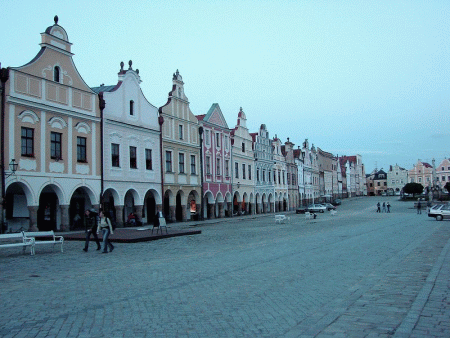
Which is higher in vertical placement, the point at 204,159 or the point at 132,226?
the point at 204,159

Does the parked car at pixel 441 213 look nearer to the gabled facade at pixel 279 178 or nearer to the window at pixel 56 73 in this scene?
the gabled facade at pixel 279 178

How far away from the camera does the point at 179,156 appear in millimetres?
44125

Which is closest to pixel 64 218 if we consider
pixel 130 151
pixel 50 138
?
pixel 50 138

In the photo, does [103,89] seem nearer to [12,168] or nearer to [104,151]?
[104,151]

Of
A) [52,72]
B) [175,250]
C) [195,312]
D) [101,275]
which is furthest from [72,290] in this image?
[52,72]

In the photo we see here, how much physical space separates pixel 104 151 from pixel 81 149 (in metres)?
2.33

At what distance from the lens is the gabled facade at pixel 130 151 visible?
1364 inches

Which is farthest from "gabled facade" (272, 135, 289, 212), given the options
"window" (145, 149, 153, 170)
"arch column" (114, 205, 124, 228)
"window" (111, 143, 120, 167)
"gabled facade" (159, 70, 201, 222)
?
"arch column" (114, 205, 124, 228)

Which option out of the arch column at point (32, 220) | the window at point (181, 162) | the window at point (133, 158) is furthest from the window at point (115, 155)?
the window at point (181, 162)

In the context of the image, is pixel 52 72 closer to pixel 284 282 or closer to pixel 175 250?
pixel 175 250

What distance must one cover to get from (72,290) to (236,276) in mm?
3738

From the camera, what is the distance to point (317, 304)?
796cm

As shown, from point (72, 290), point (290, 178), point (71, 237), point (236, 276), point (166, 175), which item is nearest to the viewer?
point (72, 290)

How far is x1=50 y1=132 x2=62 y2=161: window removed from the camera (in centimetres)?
2919
